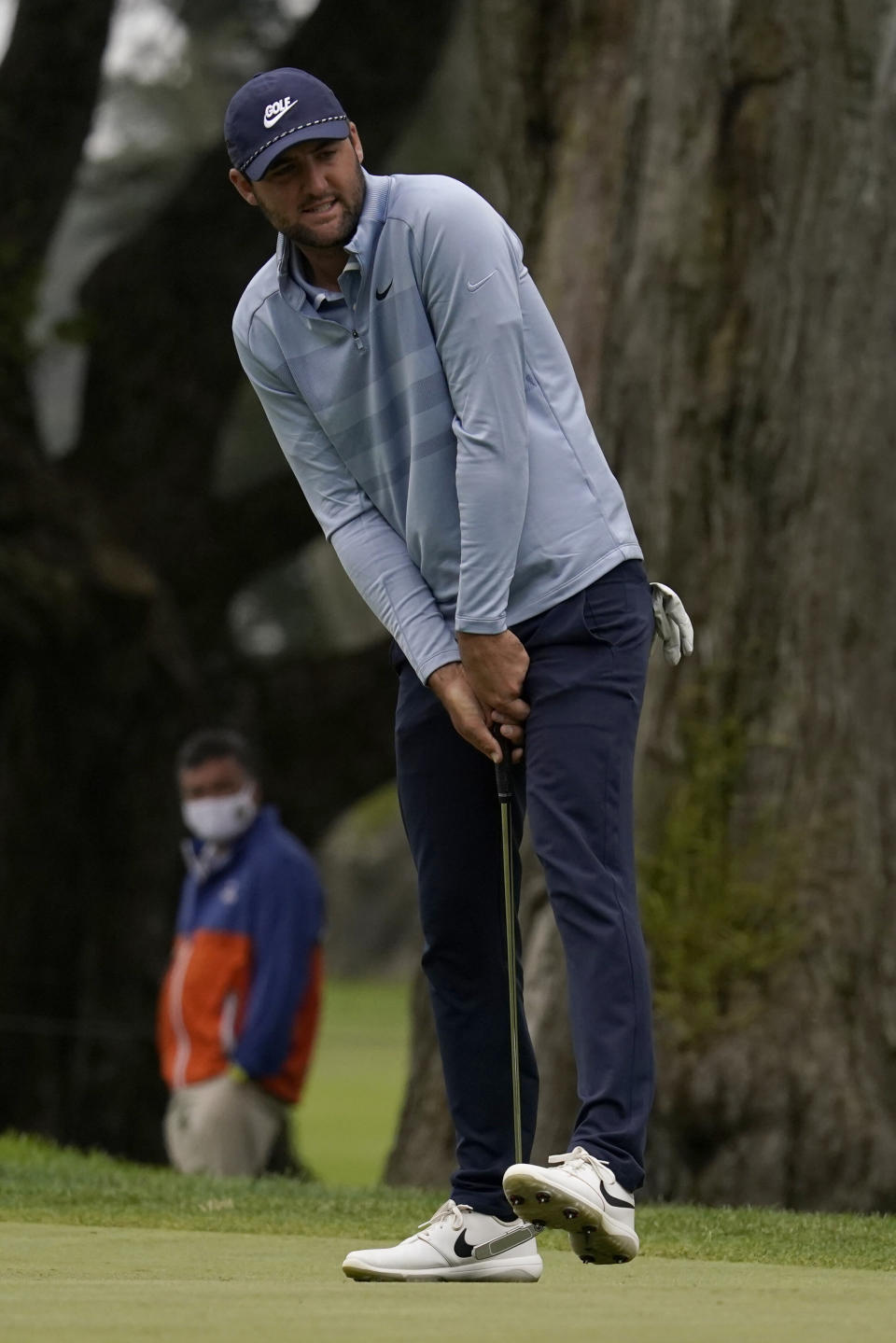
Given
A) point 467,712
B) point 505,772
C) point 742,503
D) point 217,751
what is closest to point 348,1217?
point 505,772

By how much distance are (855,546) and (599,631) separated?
11.2 feet

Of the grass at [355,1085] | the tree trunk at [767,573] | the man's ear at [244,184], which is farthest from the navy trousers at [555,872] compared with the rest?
the grass at [355,1085]

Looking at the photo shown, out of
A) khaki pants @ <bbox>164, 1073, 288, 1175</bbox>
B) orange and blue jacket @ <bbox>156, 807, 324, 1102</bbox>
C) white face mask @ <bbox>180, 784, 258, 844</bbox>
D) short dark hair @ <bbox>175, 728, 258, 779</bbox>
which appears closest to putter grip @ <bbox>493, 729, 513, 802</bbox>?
orange and blue jacket @ <bbox>156, 807, 324, 1102</bbox>

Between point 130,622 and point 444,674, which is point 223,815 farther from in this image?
point 444,674

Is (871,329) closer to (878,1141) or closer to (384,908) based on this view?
(878,1141)

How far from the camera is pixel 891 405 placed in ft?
24.9

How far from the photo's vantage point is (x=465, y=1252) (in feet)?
13.6

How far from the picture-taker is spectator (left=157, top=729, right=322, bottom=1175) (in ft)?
31.2

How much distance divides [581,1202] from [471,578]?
108cm

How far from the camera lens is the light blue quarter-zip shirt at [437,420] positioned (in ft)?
13.3

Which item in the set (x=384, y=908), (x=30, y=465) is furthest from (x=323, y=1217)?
(x=384, y=908)

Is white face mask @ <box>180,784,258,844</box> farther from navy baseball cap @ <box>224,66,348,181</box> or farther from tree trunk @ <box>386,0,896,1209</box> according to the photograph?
navy baseball cap @ <box>224,66,348,181</box>

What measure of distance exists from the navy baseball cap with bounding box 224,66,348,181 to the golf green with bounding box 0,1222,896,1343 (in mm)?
1900

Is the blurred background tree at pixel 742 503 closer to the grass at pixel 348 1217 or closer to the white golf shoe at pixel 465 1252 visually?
the grass at pixel 348 1217
